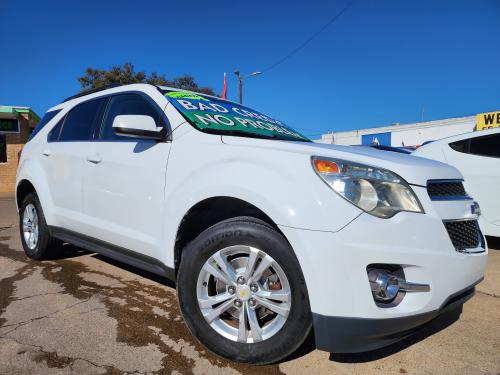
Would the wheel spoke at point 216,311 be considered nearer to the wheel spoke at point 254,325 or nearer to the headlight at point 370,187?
the wheel spoke at point 254,325

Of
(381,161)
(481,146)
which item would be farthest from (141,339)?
(481,146)

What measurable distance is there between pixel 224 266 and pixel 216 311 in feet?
0.90

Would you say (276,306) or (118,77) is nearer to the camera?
(276,306)

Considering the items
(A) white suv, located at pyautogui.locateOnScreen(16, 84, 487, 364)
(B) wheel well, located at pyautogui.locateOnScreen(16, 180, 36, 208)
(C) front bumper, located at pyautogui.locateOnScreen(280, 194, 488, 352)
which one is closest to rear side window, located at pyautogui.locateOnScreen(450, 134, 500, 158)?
(A) white suv, located at pyautogui.locateOnScreen(16, 84, 487, 364)

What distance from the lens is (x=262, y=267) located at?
7.04 ft

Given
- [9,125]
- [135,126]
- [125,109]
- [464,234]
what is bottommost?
[464,234]

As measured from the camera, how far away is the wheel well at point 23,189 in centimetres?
445

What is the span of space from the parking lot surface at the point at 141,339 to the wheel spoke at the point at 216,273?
47 centimetres

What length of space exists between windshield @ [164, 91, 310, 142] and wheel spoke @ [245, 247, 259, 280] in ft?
3.14

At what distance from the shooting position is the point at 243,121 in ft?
10.6

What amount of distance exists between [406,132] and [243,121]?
91.3 feet

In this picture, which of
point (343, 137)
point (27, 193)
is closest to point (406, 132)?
point (343, 137)

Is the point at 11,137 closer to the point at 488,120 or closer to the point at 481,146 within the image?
the point at 481,146

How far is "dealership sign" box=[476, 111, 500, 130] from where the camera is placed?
Answer: 66.2ft
